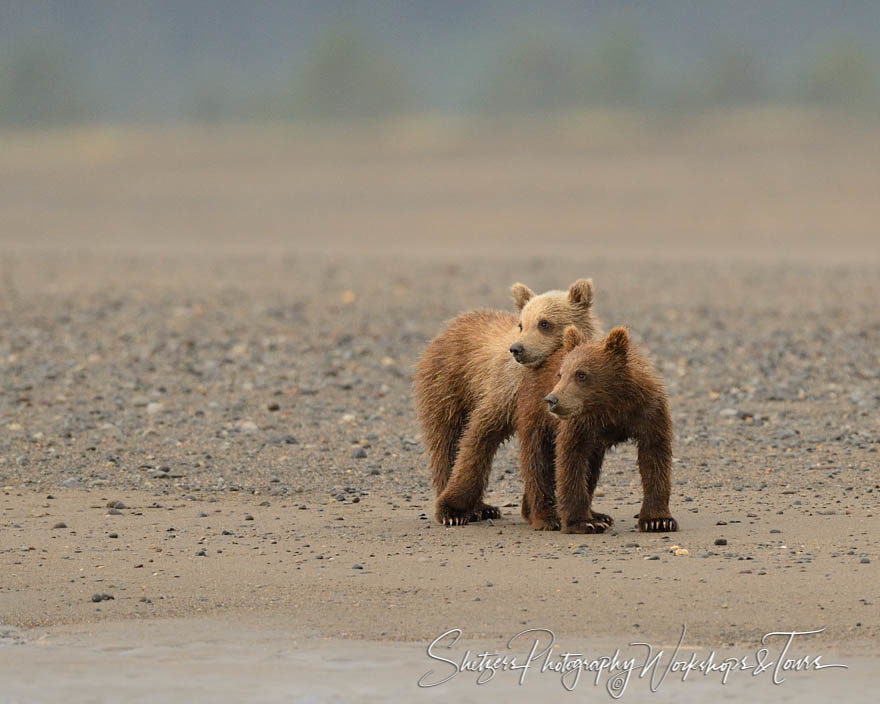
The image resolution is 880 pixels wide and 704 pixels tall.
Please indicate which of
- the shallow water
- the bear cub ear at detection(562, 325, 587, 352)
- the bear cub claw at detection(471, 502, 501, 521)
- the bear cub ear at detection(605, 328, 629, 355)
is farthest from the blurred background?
the shallow water

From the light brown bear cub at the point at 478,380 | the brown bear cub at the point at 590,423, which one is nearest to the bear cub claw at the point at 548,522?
the brown bear cub at the point at 590,423

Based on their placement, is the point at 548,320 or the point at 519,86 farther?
the point at 519,86

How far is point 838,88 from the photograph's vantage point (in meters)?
73.6

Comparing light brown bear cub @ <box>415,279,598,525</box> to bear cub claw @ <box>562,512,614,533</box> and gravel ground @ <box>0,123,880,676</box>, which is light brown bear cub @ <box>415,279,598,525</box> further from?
bear cub claw @ <box>562,512,614,533</box>

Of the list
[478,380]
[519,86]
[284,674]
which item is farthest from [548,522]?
[519,86]

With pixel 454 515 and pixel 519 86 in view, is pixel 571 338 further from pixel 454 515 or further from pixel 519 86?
pixel 519 86

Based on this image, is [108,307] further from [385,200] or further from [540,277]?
[385,200]

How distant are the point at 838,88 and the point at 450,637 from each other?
70875mm

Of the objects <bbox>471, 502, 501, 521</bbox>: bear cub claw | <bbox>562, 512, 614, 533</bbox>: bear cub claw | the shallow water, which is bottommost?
the shallow water

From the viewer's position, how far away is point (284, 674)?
6.00 m

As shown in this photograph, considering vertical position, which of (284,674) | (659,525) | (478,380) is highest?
(478,380)

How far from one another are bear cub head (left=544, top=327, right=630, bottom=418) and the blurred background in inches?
958

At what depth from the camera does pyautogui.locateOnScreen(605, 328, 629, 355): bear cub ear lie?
7637 millimetres

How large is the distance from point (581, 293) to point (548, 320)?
27 centimetres
